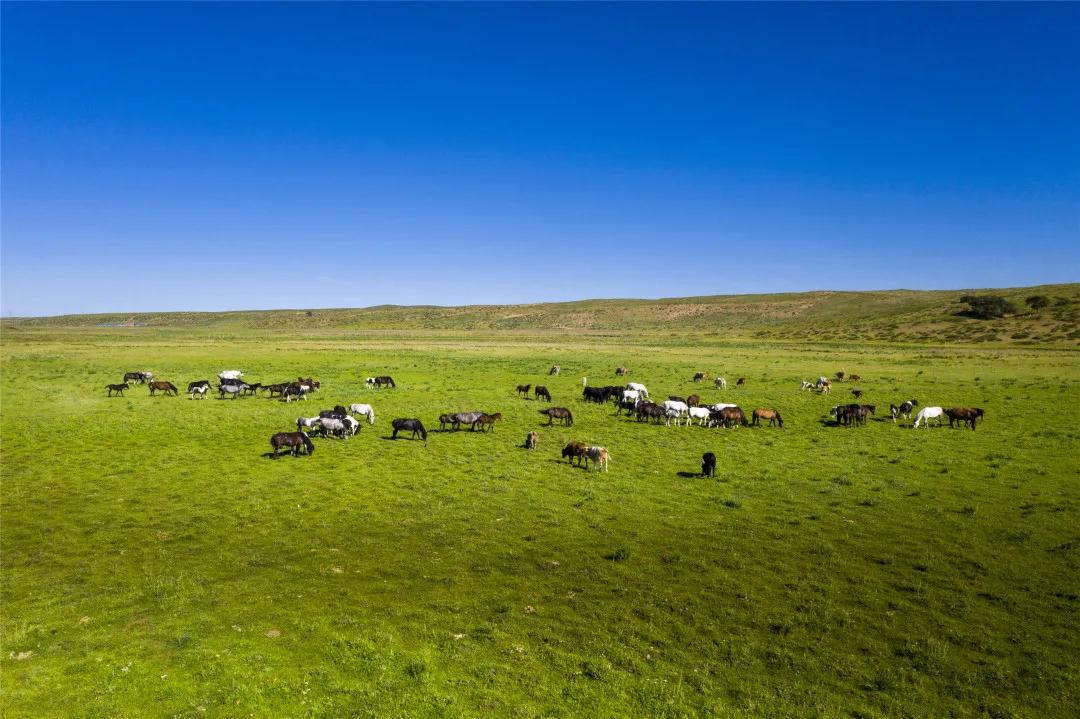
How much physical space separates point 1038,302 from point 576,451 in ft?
404

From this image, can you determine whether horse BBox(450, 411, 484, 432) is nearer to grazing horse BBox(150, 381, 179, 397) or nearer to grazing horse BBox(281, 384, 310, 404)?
grazing horse BBox(281, 384, 310, 404)

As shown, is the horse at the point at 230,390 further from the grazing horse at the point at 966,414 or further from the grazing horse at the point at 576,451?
the grazing horse at the point at 966,414

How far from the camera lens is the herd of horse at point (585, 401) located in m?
22.6

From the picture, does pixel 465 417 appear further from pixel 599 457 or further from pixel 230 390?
pixel 230 390

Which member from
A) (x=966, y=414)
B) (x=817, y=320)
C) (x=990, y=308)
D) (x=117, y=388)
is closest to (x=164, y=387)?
(x=117, y=388)

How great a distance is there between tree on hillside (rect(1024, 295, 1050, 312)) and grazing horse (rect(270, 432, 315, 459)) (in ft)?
415

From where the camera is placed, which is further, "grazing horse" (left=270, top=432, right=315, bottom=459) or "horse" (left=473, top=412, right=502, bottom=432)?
"horse" (left=473, top=412, right=502, bottom=432)

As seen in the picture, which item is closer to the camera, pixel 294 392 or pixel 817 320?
pixel 294 392

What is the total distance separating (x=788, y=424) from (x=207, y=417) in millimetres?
31870

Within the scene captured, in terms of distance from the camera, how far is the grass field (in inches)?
332

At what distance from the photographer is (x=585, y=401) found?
36.7m

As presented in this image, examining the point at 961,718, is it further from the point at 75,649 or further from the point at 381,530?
the point at 75,649

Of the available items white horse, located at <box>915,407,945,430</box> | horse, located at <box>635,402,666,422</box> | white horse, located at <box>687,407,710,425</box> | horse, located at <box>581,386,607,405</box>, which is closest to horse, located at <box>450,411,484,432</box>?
horse, located at <box>635,402,666,422</box>

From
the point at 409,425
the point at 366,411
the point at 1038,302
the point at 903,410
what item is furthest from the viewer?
the point at 1038,302
